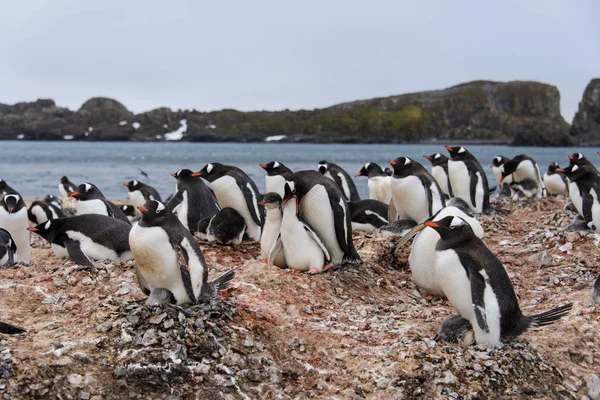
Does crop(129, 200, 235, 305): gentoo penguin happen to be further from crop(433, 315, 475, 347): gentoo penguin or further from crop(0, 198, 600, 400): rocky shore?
crop(433, 315, 475, 347): gentoo penguin

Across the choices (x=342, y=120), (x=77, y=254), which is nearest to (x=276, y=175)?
(x=77, y=254)

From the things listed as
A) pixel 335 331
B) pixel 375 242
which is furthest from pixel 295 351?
pixel 375 242

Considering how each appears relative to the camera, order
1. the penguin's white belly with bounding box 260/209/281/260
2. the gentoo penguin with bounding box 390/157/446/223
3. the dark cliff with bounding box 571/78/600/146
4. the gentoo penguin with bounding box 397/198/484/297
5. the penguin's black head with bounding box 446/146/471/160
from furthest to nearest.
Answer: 1. the dark cliff with bounding box 571/78/600/146
2. the penguin's black head with bounding box 446/146/471/160
3. the gentoo penguin with bounding box 390/157/446/223
4. the penguin's white belly with bounding box 260/209/281/260
5. the gentoo penguin with bounding box 397/198/484/297

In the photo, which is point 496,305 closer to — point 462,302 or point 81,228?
point 462,302

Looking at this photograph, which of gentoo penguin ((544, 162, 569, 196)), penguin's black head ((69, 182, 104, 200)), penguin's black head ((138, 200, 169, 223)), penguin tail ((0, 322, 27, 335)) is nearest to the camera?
penguin tail ((0, 322, 27, 335))

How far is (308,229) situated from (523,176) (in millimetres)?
9133

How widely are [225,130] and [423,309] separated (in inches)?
4590

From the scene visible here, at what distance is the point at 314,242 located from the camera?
682 centimetres

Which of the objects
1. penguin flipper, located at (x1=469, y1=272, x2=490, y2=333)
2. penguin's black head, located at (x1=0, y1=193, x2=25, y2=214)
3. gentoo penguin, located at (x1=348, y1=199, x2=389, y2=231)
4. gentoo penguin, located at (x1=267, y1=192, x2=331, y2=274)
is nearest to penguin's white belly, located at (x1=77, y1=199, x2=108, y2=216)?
penguin's black head, located at (x1=0, y1=193, x2=25, y2=214)

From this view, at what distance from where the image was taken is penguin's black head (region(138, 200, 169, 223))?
5141 mm

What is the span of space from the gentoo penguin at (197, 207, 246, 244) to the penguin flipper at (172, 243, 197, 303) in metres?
3.07

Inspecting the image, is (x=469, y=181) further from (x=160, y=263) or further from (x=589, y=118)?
(x=589, y=118)

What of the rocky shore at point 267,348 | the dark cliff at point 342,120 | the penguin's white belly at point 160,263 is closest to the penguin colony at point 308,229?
the penguin's white belly at point 160,263

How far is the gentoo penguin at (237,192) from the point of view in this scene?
8.51 meters
